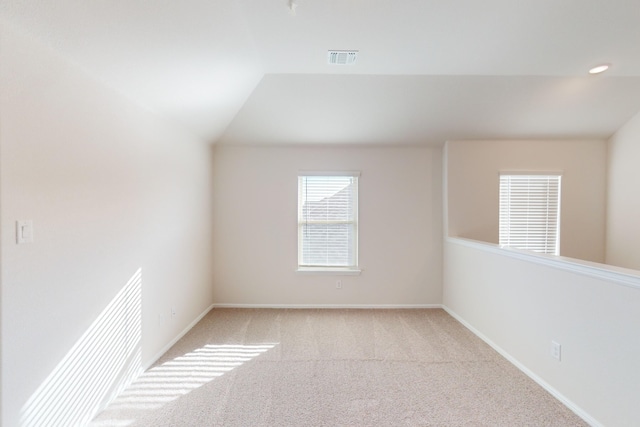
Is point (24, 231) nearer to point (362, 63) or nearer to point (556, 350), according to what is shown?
point (362, 63)

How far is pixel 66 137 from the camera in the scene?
175 cm

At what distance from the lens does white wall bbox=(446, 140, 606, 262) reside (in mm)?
4078

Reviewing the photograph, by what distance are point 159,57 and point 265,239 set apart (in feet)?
8.65

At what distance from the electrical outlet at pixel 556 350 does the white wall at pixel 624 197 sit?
263cm

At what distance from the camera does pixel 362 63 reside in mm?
2801

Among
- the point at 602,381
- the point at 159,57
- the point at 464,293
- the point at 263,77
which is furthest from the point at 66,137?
the point at 464,293

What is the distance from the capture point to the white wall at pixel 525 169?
408 cm

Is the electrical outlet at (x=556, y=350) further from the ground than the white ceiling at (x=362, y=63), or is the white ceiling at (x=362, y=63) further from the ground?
the white ceiling at (x=362, y=63)

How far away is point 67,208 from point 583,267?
3271mm

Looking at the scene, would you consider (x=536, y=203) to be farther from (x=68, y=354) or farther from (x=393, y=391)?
(x=68, y=354)

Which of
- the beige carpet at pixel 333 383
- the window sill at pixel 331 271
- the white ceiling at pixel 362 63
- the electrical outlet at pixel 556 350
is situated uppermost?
the white ceiling at pixel 362 63

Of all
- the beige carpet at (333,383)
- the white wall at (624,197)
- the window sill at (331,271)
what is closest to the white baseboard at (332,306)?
the window sill at (331,271)

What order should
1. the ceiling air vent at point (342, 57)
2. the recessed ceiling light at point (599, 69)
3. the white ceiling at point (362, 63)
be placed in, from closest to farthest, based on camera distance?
the white ceiling at point (362, 63), the ceiling air vent at point (342, 57), the recessed ceiling light at point (599, 69)

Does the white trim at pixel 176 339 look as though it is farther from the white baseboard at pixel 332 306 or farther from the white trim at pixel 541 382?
the white trim at pixel 541 382
